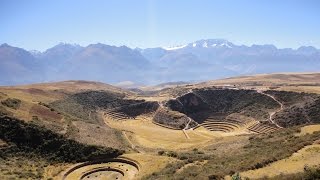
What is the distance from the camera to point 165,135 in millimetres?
98375

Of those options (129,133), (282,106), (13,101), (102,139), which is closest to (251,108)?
(282,106)

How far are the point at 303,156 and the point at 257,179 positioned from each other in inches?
343

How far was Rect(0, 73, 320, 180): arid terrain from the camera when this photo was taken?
38719mm

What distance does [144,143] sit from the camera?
290 feet

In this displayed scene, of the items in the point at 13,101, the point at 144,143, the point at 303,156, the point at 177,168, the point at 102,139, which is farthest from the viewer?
the point at 144,143

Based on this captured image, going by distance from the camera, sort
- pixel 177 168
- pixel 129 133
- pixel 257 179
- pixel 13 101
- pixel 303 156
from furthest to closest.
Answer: pixel 129 133 < pixel 13 101 < pixel 177 168 < pixel 303 156 < pixel 257 179

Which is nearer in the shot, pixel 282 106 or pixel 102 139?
pixel 102 139

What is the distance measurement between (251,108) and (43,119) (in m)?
69.0

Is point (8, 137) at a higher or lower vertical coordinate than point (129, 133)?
higher

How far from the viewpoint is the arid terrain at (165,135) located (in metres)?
38.7

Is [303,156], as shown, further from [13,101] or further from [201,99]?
[201,99]

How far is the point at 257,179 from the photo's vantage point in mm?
29109

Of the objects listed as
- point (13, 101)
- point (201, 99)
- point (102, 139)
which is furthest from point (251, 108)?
point (13, 101)

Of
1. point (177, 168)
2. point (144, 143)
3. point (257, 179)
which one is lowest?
point (144, 143)
